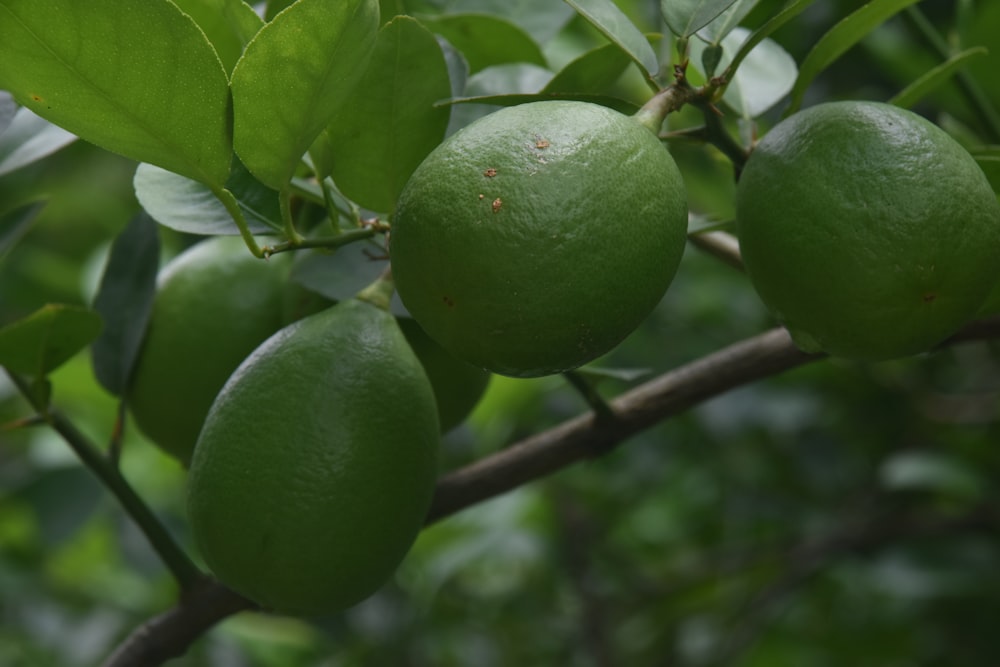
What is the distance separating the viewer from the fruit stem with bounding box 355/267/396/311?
85cm

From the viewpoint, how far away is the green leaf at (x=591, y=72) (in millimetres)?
797

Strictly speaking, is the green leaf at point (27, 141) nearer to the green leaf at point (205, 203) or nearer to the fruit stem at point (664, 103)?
the green leaf at point (205, 203)

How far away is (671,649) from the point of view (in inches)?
88.7

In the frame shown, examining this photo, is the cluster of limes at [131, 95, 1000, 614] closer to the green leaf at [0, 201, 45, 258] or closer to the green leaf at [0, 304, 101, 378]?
the green leaf at [0, 304, 101, 378]

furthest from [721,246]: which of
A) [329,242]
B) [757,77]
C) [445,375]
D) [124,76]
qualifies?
[124,76]

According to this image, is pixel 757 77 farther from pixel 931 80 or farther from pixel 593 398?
pixel 593 398

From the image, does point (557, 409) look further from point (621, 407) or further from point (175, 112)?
point (175, 112)

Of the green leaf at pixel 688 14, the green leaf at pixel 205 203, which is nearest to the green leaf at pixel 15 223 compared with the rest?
the green leaf at pixel 205 203

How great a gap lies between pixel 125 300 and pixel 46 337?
0.10 meters

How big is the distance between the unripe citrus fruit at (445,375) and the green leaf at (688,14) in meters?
0.31

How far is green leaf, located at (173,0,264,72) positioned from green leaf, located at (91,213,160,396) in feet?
0.68

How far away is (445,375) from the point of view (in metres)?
0.92

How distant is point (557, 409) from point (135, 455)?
729 mm

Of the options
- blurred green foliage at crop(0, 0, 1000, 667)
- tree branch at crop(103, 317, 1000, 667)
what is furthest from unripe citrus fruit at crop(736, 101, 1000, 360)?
blurred green foliage at crop(0, 0, 1000, 667)
